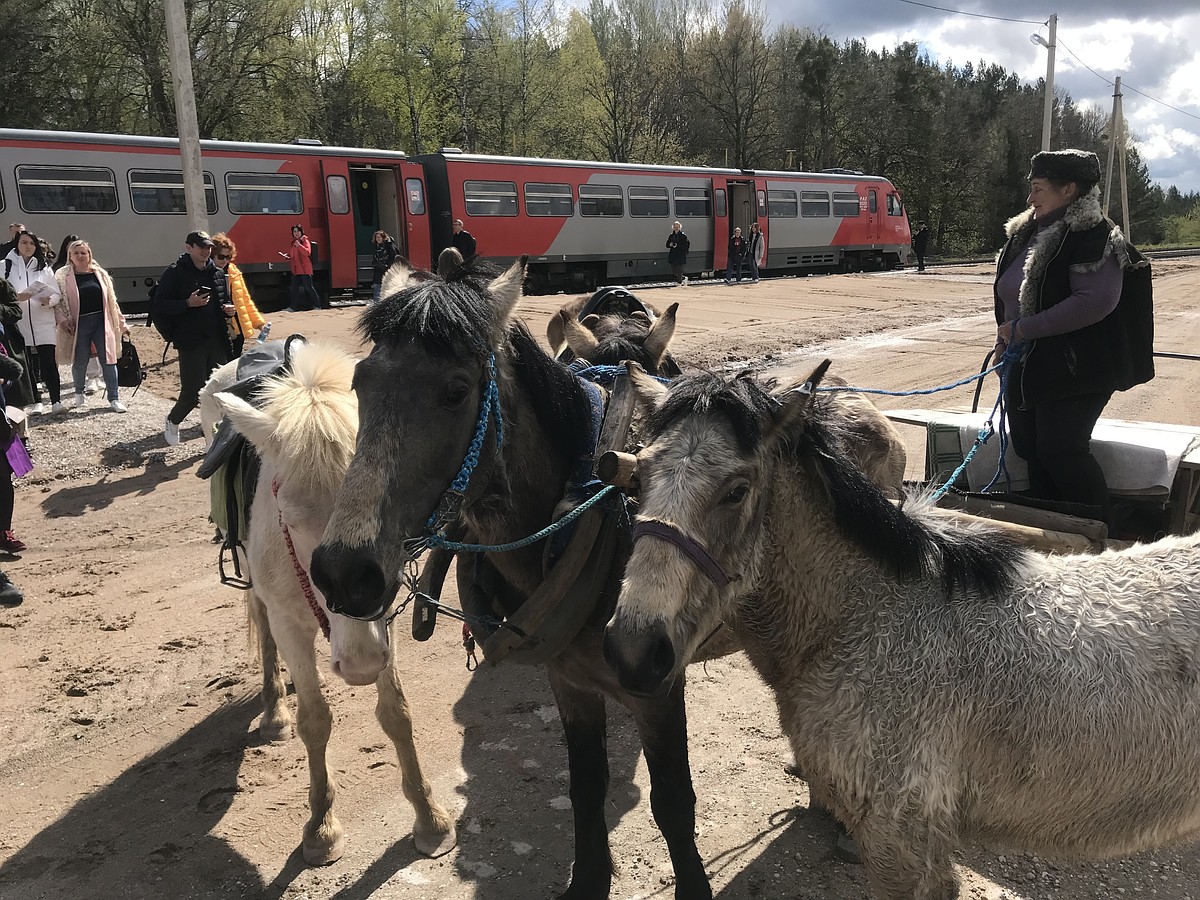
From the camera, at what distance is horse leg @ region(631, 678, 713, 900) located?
2457 millimetres

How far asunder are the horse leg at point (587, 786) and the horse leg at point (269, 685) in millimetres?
1742

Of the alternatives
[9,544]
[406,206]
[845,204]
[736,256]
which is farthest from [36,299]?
[845,204]

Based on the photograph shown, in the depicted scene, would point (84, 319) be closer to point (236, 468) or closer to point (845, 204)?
point (236, 468)

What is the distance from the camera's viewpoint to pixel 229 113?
26578 millimetres

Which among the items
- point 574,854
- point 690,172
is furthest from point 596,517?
point 690,172

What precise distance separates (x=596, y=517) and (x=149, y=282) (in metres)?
17.0

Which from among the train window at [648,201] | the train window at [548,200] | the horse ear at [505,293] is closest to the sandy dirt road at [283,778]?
the horse ear at [505,293]

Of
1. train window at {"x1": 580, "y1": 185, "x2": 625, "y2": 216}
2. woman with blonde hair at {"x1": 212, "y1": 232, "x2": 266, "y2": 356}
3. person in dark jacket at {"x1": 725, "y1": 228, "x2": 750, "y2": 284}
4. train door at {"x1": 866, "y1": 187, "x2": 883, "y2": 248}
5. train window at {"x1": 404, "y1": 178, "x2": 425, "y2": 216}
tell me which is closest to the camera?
woman with blonde hair at {"x1": 212, "y1": 232, "x2": 266, "y2": 356}

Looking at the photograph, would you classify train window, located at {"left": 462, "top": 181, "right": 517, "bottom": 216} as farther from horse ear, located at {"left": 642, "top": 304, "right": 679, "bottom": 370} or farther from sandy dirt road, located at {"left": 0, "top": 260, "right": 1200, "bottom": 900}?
horse ear, located at {"left": 642, "top": 304, "right": 679, "bottom": 370}

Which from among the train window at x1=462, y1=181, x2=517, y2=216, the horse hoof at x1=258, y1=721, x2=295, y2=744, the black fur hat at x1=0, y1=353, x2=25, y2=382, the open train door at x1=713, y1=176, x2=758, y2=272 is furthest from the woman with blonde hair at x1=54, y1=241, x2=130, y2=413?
the open train door at x1=713, y1=176, x2=758, y2=272

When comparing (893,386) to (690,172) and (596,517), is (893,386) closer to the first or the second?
(596,517)

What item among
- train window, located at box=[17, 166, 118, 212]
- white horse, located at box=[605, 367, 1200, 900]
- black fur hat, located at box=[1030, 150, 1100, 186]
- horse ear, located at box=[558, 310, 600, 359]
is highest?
train window, located at box=[17, 166, 118, 212]

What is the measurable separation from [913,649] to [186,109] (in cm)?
1199

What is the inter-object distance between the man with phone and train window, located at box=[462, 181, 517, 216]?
1278 centimetres
